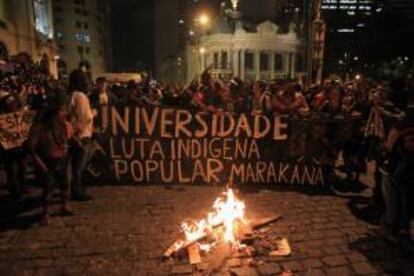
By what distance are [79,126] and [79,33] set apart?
100824 mm

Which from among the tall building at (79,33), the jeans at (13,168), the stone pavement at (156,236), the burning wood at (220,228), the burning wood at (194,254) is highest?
the tall building at (79,33)

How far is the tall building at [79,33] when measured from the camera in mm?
96375

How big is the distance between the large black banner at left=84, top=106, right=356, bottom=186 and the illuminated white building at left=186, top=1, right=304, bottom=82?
70617 mm

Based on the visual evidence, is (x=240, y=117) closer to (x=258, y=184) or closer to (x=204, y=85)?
(x=258, y=184)

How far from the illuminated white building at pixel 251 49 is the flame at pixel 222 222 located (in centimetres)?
7291

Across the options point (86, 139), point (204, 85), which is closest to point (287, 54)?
point (204, 85)

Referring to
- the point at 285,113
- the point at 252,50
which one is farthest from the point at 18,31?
the point at 252,50

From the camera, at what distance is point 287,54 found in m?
83.1

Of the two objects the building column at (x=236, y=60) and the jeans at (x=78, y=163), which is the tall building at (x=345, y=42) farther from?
the jeans at (x=78, y=163)

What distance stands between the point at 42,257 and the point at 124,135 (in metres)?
3.47

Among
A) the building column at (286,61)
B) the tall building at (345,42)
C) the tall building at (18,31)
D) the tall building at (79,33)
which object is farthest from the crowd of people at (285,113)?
the tall building at (79,33)

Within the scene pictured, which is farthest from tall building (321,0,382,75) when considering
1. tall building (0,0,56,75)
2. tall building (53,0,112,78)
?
tall building (53,0,112,78)

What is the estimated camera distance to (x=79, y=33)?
331 feet

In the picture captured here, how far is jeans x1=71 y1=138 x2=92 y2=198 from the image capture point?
23.7 feet
